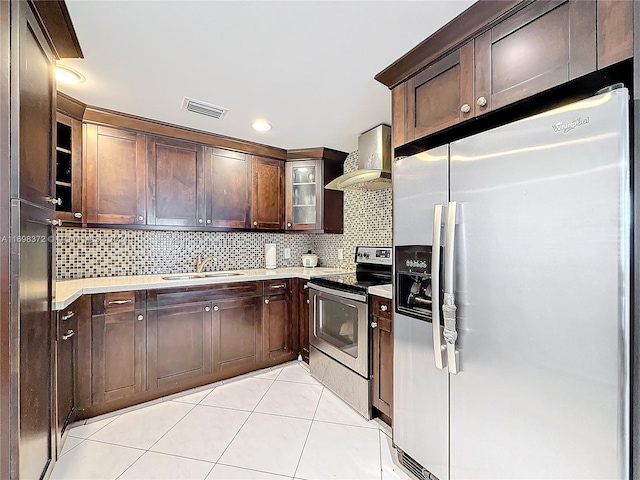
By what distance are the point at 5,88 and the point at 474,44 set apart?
1.77 m

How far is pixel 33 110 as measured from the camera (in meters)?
1.21

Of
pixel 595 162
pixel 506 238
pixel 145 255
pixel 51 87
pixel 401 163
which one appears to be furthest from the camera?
pixel 145 255

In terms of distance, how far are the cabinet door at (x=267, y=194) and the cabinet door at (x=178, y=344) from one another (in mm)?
1113

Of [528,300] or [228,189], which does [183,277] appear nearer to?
[228,189]

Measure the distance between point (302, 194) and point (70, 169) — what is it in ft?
6.72

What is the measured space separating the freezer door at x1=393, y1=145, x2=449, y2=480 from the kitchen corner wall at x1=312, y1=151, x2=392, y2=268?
49.7 inches

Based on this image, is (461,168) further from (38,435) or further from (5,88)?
(38,435)

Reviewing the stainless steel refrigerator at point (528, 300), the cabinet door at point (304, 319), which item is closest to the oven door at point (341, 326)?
the cabinet door at point (304, 319)

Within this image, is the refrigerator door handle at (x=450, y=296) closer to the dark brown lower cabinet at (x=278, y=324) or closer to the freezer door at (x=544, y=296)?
the freezer door at (x=544, y=296)

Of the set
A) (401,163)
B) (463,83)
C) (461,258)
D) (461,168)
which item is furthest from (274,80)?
(461,258)

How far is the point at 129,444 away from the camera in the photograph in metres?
1.85

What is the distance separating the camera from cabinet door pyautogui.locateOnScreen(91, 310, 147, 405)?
6.97 feet

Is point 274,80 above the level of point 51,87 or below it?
above

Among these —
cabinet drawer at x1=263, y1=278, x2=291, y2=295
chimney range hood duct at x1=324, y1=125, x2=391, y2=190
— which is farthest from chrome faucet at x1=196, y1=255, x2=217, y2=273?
chimney range hood duct at x1=324, y1=125, x2=391, y2=190
